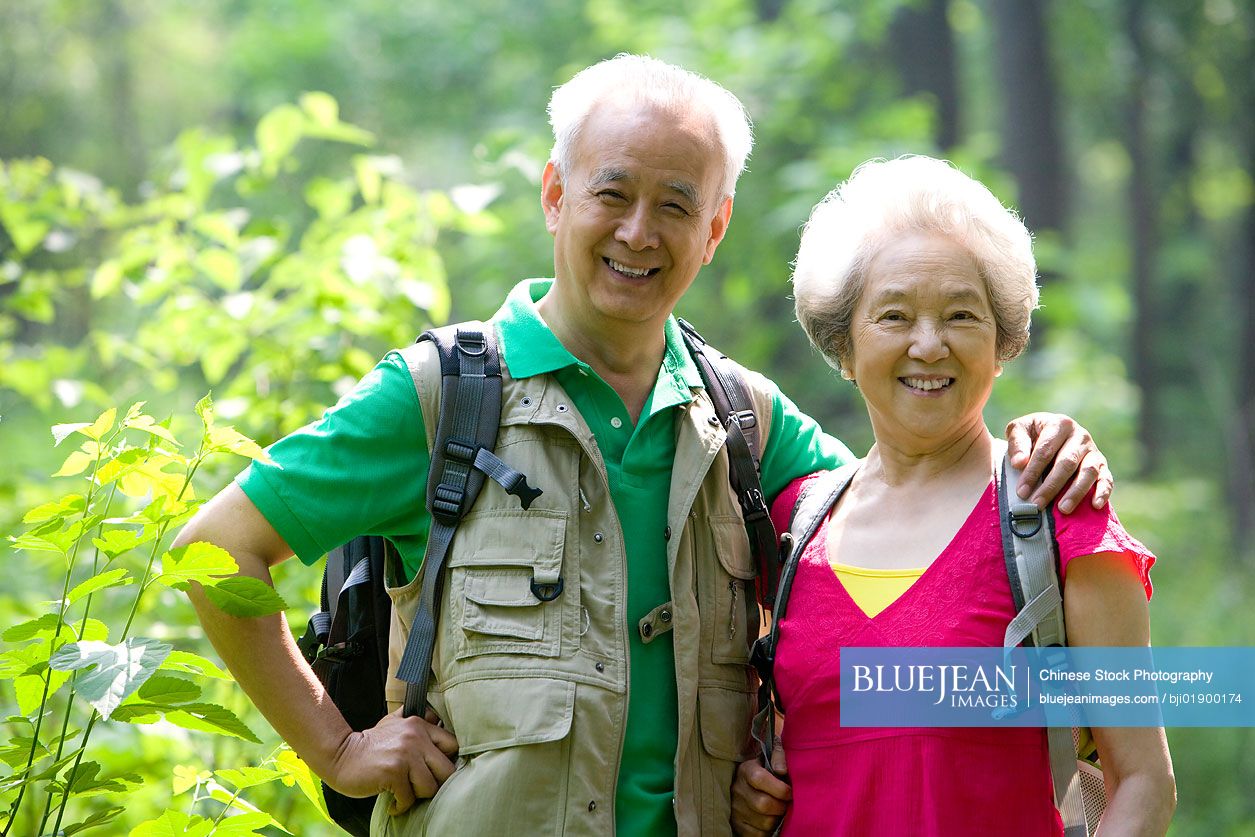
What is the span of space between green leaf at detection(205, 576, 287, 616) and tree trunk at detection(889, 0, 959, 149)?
10798mm

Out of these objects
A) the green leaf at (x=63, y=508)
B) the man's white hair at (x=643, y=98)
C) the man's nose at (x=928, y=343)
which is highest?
the man's white hair at (x=643, y=98)

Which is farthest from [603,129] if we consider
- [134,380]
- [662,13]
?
[662,13]

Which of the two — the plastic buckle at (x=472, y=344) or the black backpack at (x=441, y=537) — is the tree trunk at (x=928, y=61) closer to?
the black backpack at (x=441, y=537)

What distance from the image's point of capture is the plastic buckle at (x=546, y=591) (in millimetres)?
2336

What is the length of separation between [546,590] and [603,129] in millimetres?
938

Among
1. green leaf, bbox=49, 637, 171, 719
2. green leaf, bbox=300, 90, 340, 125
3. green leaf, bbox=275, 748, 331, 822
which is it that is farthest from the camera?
green leaf, bbox=300, 90, 340, 125

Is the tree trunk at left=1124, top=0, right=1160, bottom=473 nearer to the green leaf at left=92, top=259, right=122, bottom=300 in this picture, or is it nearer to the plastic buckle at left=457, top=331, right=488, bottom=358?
the green leaf at left=92, top=259, right=122, bottom=300

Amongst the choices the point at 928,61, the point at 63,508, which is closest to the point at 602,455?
the point at 63,508

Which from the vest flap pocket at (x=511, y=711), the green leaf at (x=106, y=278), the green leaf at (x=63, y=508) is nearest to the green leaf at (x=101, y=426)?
the green leaf at (x=63, y=508)

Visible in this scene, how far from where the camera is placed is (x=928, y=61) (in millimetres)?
11984

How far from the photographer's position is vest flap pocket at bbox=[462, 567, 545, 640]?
2.33 meters

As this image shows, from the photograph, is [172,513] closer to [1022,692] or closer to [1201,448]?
[1022,692]

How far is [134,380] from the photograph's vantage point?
423cm

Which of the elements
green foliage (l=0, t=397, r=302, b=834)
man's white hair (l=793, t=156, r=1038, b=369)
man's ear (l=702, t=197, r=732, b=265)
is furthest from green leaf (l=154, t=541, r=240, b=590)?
man's white hair (l=793, t=156, r=1038, b=369)
